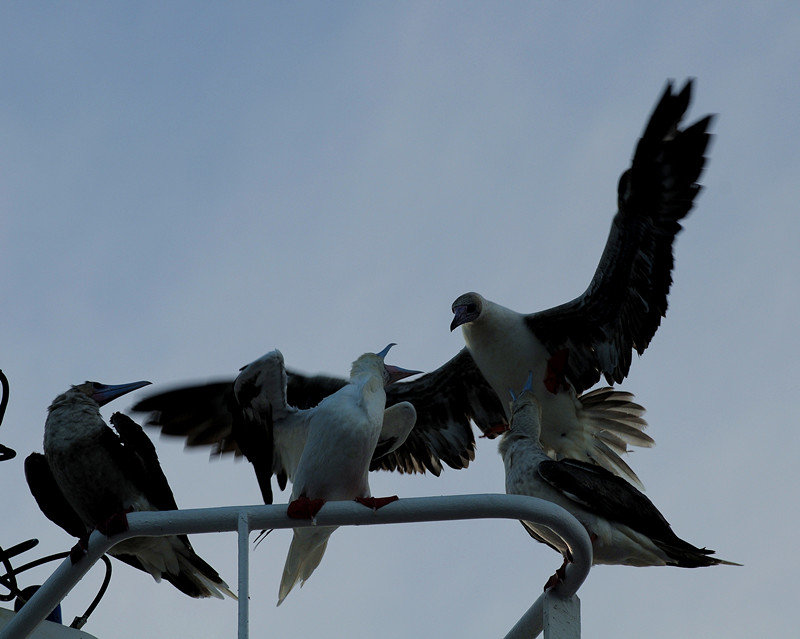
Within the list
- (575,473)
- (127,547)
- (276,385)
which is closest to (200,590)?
(127,547)

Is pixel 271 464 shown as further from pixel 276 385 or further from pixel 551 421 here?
pixel 551 421

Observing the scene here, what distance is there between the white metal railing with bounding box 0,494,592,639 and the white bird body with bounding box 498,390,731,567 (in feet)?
6.76

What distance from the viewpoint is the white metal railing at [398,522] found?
4.50 meters

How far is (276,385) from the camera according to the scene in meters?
7.41

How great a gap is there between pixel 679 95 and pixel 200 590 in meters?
5.18

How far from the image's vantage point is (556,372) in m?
9.70

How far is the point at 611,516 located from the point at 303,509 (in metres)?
2.80

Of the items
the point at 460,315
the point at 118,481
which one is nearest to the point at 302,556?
the point at 118,481

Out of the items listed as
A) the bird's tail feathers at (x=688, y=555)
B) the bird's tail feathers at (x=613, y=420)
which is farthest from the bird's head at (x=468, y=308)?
the bird's tail feathers at (x=688, y=555)

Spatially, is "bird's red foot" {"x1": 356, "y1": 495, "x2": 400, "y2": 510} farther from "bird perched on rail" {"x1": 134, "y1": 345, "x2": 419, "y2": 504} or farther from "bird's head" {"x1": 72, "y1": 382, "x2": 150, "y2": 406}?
"bird's head" {"x1": 72, "y1": 382, "x2": 150, "y2": 406}

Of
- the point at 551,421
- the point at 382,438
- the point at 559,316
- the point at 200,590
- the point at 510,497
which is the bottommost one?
the point at 510,497

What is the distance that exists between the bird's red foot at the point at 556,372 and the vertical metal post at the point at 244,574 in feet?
17.9

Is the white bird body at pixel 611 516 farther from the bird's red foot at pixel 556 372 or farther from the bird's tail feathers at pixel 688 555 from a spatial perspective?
the bird's red foot at pixel 556 372

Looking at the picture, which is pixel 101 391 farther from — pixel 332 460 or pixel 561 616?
pixel 561 616
